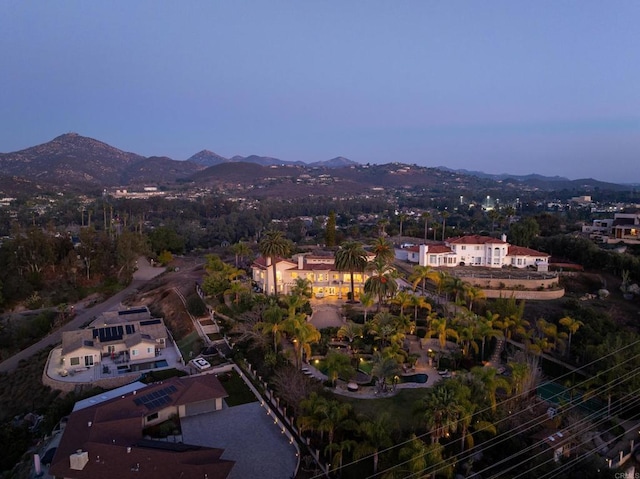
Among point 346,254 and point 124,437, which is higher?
point 346,254

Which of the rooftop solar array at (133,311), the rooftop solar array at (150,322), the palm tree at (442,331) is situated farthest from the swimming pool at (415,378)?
the rooftop solar array at (133,311)

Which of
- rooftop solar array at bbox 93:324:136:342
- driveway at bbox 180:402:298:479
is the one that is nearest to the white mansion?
rooftop solar array at bbox 93:324:136:342

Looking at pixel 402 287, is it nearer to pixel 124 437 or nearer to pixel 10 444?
pixel 124 437

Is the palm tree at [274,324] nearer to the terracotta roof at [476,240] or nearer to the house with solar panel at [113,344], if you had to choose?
the house with solar panel at [113,344]

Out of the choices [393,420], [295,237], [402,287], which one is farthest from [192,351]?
[295,237]

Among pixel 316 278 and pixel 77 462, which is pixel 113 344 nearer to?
pixel 77 462

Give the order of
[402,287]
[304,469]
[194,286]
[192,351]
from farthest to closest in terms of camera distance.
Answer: [194,286]
[402,287]
[192,351]
[304,469]
